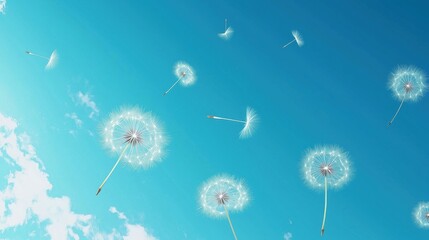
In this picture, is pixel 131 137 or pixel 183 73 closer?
pixel 131 137

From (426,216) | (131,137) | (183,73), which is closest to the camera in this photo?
(131,137)

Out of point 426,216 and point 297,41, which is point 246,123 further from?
point 426,216

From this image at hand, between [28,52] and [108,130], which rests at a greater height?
[28,52]

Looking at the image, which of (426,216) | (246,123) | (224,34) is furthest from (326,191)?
(224,34)

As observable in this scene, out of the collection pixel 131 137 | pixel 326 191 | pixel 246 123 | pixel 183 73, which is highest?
pixel 183 73

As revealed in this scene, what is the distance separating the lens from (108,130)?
24.8m

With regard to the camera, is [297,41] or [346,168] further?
[297,41]

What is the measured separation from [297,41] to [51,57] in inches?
827

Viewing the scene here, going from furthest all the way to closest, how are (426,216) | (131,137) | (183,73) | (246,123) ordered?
(183,73), (426,216), (246,123), (131,137)

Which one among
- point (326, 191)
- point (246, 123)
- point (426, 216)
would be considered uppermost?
point (426, 216)

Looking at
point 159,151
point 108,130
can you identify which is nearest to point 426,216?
point 159,151

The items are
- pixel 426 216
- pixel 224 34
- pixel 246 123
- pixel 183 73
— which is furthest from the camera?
pixel 183 73

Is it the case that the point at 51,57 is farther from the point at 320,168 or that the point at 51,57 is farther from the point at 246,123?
the point at 320,168

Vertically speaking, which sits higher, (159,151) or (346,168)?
(346,168)
